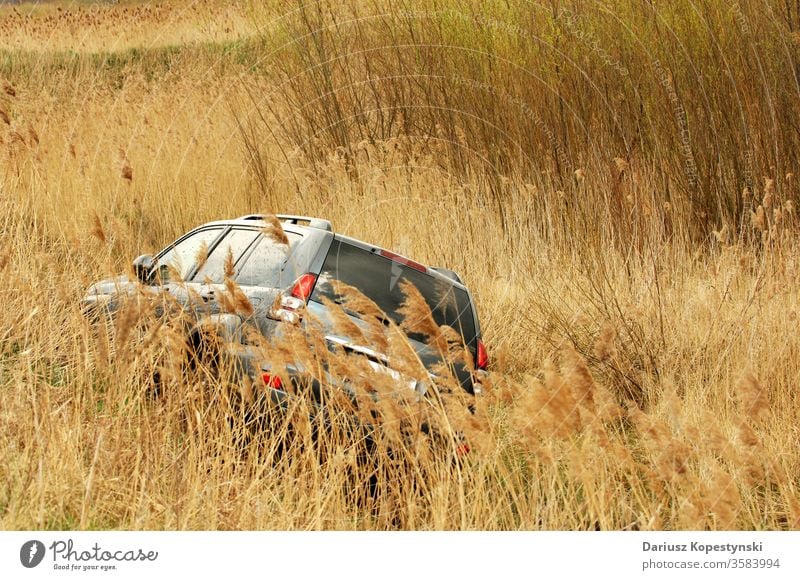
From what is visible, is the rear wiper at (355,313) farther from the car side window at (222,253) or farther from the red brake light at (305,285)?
the car side window at (222,253)

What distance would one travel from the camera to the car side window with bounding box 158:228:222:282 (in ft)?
9.93

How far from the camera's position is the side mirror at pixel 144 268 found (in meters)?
2.97

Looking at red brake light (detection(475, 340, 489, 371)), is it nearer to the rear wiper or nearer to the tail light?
the rear wiper

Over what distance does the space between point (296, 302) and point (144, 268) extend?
69 cm

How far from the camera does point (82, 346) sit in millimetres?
3299

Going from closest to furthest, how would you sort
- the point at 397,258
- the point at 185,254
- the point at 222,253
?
the point at 397,258 < the point at 222,253 < the point at 185,254

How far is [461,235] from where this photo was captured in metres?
3.62

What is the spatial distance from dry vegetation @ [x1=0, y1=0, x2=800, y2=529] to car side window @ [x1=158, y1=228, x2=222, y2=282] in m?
0.20

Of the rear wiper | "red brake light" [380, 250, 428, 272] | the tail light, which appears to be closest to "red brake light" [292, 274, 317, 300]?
the tail light

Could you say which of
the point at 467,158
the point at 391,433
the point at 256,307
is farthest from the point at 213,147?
the point at 391,433

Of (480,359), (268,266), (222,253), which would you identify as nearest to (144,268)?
(222,253)

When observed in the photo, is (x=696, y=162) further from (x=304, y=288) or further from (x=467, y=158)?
(x=304, y=288)

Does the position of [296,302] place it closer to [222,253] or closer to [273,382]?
[273,382]

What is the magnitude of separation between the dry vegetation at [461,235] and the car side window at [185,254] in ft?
0.65
